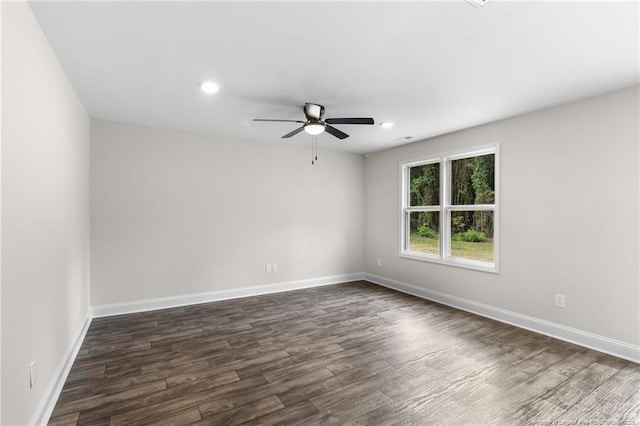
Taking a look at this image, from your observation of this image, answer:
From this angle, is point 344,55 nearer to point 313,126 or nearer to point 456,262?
point 313,126

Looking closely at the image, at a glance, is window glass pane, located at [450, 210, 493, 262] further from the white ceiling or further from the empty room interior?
the white ceiling

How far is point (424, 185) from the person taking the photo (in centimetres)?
500

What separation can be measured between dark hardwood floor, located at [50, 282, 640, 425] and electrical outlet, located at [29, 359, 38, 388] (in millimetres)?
345

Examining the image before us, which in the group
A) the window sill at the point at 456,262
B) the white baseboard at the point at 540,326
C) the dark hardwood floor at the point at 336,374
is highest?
the window sill at the point at 456,262

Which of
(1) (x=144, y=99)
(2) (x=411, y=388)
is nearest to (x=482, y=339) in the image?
(2) (x=411, y=388)

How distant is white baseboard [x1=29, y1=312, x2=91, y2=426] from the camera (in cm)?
185

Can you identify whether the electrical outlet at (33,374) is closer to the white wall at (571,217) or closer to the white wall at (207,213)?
the white wall at (207,213)

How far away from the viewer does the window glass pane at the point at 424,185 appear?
4.77 m

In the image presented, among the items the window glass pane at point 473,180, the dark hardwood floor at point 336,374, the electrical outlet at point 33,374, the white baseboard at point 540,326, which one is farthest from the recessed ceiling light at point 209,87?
the white baseboard at point 540,326

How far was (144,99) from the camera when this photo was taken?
313 centimetres

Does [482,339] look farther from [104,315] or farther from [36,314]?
[104,315]

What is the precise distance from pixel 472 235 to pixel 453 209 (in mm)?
462

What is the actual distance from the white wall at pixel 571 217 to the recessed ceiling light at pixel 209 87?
3.23 metres

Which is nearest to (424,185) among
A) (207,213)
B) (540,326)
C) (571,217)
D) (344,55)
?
(571,217)
